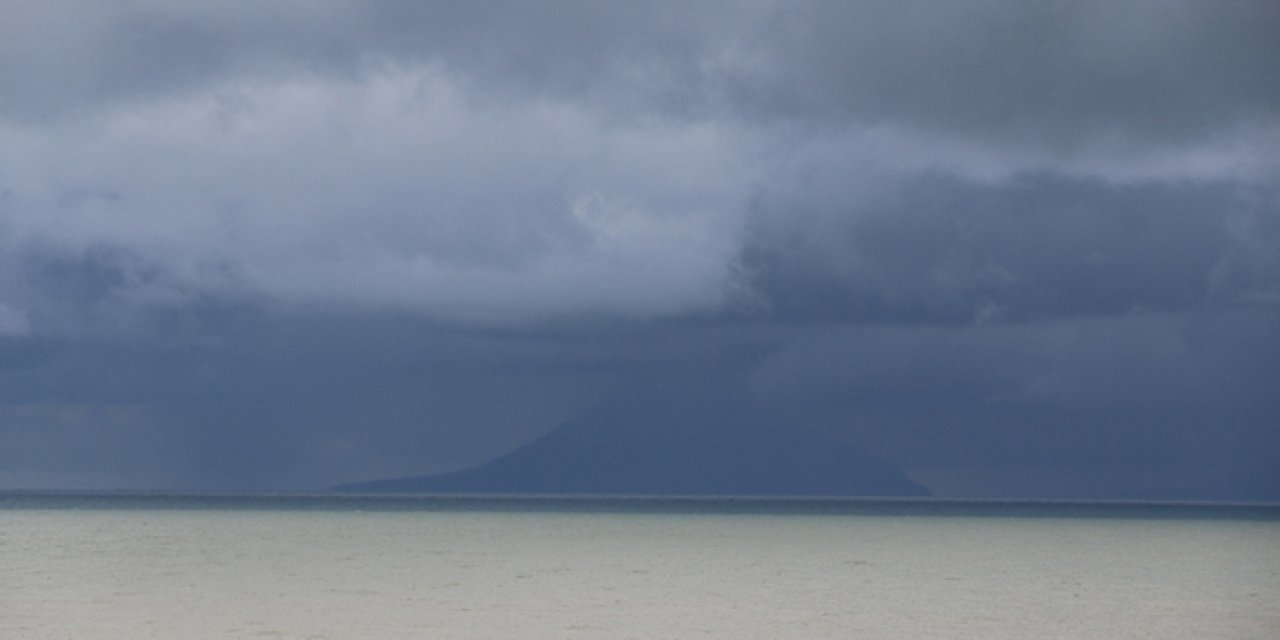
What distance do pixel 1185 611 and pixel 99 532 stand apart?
44.2m

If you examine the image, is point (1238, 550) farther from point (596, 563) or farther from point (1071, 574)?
point (596, 563)

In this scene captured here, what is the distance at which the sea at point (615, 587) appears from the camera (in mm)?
25281

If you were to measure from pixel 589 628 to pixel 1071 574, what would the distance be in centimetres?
2005

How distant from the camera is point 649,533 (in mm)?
64000

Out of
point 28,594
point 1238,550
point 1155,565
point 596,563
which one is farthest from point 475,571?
point 1238,550

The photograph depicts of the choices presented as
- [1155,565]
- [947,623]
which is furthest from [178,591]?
[1155,565]

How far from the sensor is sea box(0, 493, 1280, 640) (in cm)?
2528

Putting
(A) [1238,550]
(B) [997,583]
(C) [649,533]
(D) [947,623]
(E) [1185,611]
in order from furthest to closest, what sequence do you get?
(C) [649,533] < (A) [1238,550] < (B) [997,583] < (E) [1185,611] < (D) [947,623]

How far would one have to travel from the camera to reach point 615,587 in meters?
32.6

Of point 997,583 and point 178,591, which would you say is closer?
point 178,591

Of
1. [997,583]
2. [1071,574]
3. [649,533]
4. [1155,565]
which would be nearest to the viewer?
[997,583]

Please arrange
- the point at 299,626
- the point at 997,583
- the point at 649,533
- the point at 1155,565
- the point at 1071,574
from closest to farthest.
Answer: the point at 299,626 < the point at 997,583 < the point at 1071,574 < the point at 1155,565 < the point at 649,533

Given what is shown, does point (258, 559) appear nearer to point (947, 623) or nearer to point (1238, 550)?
point (947, 623)

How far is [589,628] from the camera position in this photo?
2489 centimetres
